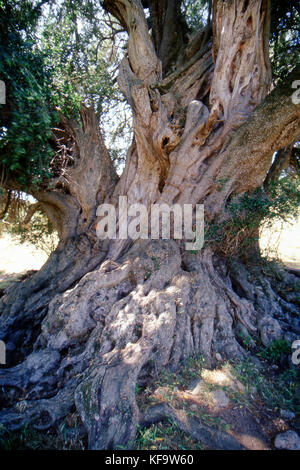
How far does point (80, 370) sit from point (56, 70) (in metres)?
4.23

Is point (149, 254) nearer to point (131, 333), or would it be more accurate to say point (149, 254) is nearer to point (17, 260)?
point (131, 333)

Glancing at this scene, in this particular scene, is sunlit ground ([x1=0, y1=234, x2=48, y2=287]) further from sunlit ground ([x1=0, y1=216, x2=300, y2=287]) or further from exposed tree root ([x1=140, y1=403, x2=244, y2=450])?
exposed tree root ([x1=140, y1=403, x2=244, y2=450])

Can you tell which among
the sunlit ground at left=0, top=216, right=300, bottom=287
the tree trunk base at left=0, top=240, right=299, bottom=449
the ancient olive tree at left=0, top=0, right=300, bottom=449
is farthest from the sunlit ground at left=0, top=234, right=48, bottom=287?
the tree trunk base at left=0, top=240, right=299, bottom=449

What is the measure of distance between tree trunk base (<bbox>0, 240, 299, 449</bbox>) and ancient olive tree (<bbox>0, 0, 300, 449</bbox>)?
16mm

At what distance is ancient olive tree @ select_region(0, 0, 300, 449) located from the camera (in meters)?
2.74

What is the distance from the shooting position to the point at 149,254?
397 centimetres

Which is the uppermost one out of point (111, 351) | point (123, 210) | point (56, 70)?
point (56, 70)

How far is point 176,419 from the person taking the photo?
2.25m

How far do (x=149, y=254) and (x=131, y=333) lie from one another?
134 centimetres

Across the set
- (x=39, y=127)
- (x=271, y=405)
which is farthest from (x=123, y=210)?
(x=271, y=405)

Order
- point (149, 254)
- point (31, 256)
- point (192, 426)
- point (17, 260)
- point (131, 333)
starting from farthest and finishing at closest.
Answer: point (31, 256) < point (17, 260) < point (149, 254) < point (131, 333) < point (192, 426)

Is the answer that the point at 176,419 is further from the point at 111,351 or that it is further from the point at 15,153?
the point at 15,153

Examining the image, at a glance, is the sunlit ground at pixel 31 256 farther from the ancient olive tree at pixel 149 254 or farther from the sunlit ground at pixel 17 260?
the ancient olive tree at pixel 149 254

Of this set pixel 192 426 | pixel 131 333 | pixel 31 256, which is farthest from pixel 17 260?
pixel 192 426
